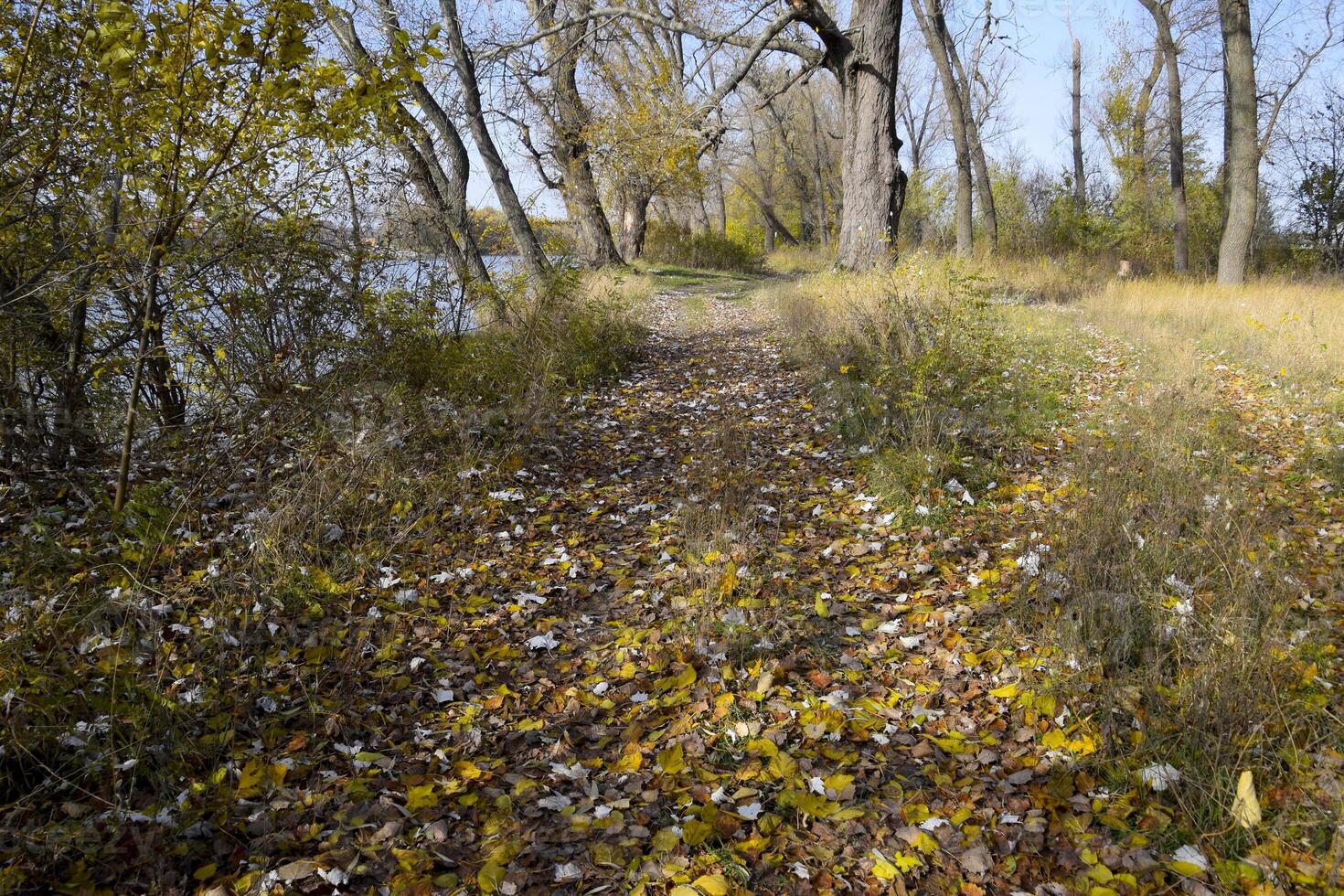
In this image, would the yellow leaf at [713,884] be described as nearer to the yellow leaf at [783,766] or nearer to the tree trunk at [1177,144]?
the yellow leaf at [783,766]

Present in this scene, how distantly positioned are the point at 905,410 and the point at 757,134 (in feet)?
115

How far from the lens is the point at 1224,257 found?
13016 mm

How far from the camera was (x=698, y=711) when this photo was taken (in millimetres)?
3150

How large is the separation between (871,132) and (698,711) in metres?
10.1

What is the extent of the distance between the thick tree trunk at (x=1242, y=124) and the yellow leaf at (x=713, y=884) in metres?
15.1

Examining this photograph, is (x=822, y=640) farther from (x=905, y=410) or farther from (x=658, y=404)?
(x=658, y=404)

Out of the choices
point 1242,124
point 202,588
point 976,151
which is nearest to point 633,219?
point 976,151

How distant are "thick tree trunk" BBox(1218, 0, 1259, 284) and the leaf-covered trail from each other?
479 inches

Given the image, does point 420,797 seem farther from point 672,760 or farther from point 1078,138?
point 1078,138

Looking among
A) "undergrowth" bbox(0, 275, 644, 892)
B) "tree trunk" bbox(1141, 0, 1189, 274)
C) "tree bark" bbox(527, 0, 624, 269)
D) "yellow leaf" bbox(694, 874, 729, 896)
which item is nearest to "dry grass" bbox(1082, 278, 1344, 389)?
"tree trunk" bbox(1141, 0, 1189, 274)

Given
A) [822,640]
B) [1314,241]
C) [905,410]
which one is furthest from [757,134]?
[822,640]

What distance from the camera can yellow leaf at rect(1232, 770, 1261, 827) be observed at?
228 centimetres

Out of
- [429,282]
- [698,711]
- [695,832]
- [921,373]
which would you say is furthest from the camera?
[429,282]

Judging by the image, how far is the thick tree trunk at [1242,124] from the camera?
477 inches
